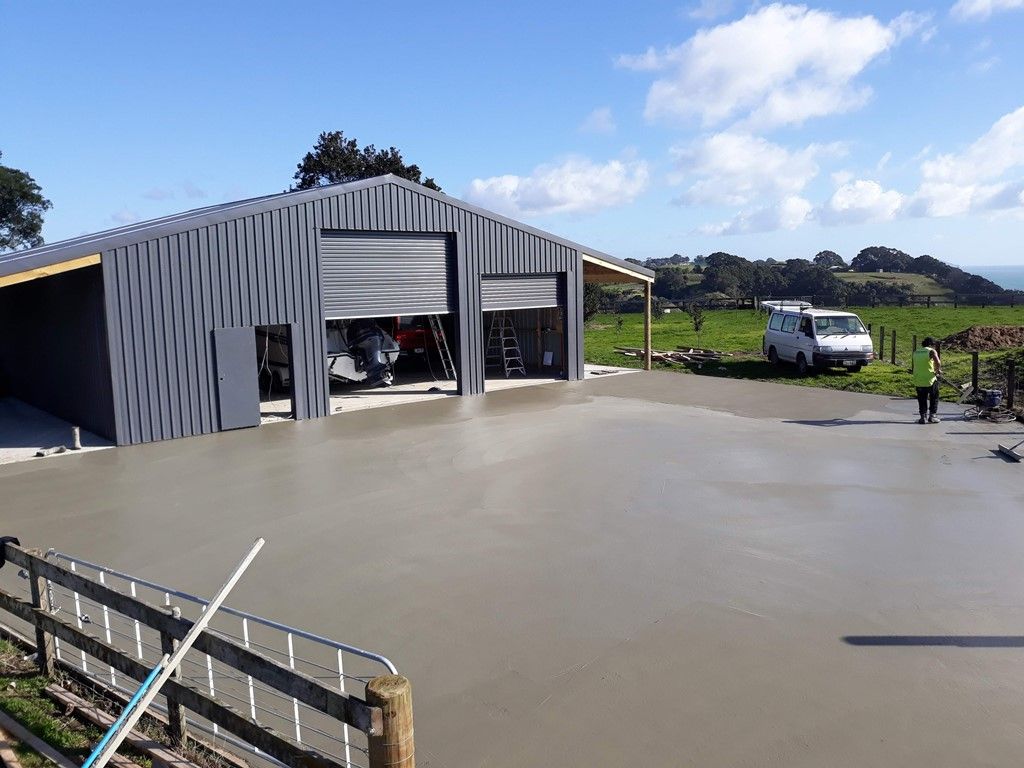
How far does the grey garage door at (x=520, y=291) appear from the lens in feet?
68.0

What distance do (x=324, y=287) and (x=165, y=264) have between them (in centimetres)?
335

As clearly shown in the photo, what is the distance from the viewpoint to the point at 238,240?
15.9 m

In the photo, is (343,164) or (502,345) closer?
(502,345)

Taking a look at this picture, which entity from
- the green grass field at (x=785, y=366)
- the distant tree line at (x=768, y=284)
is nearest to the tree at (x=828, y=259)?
the distant tree line at (x=768, y=284)

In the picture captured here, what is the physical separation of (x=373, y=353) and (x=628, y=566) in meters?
14.1

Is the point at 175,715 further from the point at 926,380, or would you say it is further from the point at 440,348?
the point at 440,348

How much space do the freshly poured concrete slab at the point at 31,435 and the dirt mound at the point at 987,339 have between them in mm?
22341

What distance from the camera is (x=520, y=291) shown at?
2142 centimetres

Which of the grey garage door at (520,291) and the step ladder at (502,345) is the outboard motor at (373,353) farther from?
the step ladder at (502,345)

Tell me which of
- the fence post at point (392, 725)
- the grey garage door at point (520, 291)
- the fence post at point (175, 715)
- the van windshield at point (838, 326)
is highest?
the grey garage door at point (520, 291)

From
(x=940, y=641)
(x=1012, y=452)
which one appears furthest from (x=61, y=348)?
(x=1012, y=452)

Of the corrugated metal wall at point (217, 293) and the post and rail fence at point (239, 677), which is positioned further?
the corrugated metal wall at point (217, 293)

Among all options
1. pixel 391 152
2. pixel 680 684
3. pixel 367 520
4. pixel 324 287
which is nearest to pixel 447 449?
pixel 367 520

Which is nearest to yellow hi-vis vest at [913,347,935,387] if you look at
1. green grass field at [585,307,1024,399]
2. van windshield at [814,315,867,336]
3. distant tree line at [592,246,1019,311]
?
green grass field at [585,307,1024,399]
